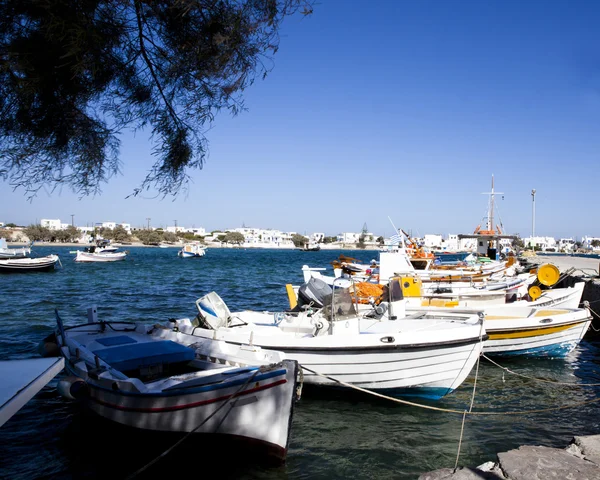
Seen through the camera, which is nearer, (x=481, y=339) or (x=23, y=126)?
(x=23, y=126)

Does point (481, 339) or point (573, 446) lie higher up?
point (481, 339)

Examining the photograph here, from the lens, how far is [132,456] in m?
6.47

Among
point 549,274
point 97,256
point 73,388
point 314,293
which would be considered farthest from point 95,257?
point 73,388

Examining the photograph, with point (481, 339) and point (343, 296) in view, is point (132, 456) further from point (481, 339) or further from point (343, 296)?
point (481, 339)

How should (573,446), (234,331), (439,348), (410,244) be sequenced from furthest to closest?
(410,244) < (234,331) < (439,348) < (573,446)

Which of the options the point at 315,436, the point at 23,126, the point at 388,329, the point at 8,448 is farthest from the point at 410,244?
the point at 23,126

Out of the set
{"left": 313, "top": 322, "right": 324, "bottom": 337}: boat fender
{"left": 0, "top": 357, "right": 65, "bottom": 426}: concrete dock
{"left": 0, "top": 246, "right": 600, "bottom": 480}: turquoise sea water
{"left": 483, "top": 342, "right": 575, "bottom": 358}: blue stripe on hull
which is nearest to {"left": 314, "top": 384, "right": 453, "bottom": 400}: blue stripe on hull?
{"left": 0, "top": 246, "right": 600, "bottom": 480}: turquoise sea water

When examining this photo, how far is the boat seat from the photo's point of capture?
7293mm

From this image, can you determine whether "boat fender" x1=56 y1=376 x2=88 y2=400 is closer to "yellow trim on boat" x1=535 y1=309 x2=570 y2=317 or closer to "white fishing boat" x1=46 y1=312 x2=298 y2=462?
"white fishing boat" x1=46 y1=312 x2=298 y2=462

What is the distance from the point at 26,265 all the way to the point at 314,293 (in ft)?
117

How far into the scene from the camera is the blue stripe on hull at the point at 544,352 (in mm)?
11945

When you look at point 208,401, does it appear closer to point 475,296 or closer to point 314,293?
point 314,293

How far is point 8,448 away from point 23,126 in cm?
525

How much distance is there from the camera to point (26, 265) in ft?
127
